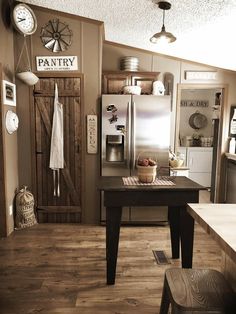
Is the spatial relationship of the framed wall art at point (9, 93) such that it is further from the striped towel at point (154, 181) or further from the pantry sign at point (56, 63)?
the striped towel at point (154, 181)

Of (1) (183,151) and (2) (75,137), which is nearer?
(2) (75,137)

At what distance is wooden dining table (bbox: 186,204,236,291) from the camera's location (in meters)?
1.11

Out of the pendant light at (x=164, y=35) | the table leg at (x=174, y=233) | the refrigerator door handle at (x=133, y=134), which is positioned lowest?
the table leg at (x=174, y=233)

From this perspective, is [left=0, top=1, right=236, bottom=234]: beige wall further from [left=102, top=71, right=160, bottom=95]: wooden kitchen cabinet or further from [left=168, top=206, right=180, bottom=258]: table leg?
[left=168, top=206, right=180, bottom=258]: table leg

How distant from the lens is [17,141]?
3.70m

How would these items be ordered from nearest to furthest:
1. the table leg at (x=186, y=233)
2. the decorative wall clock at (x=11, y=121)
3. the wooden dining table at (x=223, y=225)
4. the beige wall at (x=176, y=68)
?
the wooden dining table at (x=223, y=225) < the table leg at (x=186, y=233) < the decorative wall clock at (x=11, y=121) < the beige wall at (x=176, y=68)

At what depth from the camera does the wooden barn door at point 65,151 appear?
3609mm

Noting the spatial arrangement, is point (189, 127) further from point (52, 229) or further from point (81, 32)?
point (52, 229)

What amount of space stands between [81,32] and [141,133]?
1.56 metres

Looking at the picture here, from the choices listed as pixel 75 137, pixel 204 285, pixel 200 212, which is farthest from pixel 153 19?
pixel 204 285

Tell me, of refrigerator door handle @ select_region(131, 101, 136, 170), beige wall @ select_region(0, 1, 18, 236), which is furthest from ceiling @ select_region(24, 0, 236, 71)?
refrigerator door handle @ select_region(131, 101, 136, 170)

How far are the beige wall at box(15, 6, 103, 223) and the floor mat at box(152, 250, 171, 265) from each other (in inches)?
45.0

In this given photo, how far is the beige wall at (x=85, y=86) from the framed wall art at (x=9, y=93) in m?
0.13

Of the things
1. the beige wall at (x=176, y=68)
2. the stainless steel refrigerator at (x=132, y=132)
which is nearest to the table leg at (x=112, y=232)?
the stainless steel refrigerator at (x=132, y=132)
